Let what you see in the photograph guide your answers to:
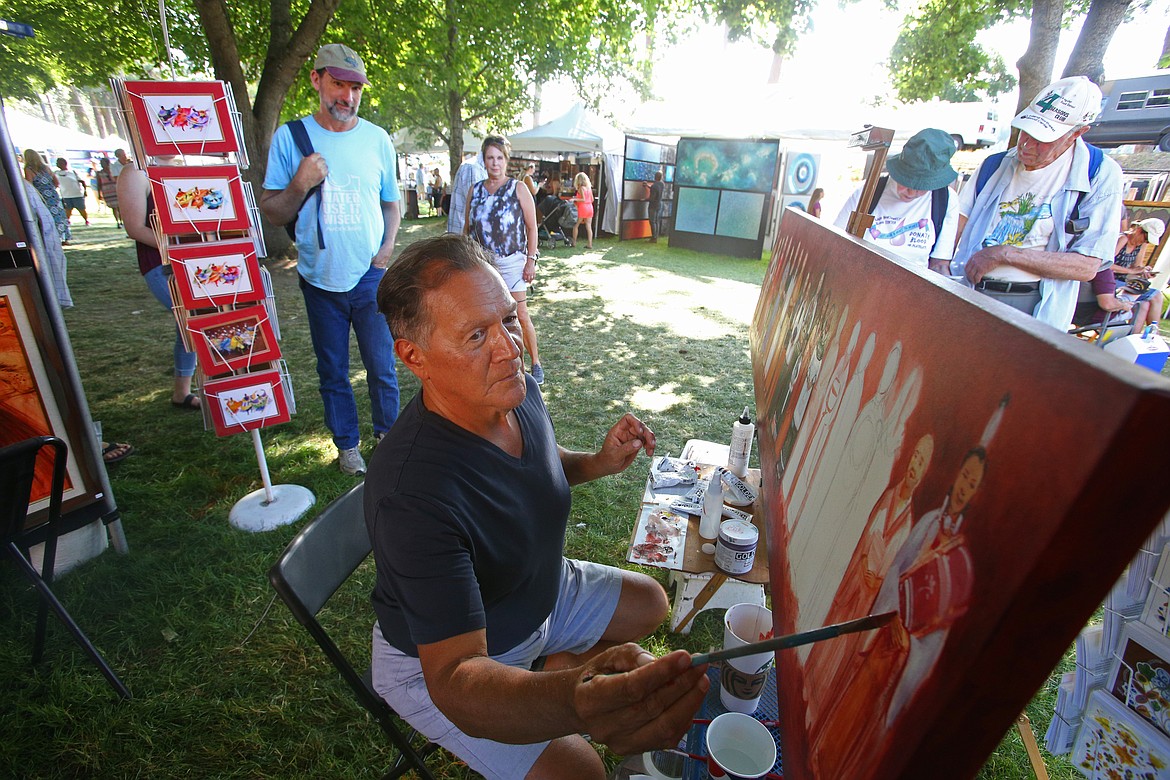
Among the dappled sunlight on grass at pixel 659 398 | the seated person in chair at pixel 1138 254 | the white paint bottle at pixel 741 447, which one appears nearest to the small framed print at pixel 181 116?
the white paint bottle at pixel 741 447

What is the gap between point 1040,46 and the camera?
219 inches

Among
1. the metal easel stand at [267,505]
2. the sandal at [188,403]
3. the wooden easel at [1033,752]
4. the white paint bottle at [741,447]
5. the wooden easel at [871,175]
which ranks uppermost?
the wooden easel at [871,175]

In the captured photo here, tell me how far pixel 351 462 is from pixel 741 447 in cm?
253

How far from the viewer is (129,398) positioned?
15.3 ft

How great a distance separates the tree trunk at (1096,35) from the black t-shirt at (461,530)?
22.4ft

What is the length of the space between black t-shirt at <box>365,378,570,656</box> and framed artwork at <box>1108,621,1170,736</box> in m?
1.44

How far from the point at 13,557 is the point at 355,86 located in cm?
265

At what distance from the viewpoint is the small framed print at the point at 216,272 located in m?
2.62

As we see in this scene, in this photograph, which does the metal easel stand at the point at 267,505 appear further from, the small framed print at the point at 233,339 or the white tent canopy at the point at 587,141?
the white tent canopy at the point at 587,141

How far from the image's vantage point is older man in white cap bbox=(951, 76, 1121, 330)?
2.55 metres

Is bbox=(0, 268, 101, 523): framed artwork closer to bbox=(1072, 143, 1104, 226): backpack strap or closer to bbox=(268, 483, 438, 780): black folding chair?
bbox=(268, 483, 438, 780): black folding chair

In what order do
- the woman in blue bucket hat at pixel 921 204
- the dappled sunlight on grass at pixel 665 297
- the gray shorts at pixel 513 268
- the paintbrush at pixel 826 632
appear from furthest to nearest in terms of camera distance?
1. the dappled sunlight on grass at pixel 665 297
2. the gray shorts at pixel 513 268
3. the woman in blue bucket hat at pixel 921 204
4. the paintbrush at pixel 826 632

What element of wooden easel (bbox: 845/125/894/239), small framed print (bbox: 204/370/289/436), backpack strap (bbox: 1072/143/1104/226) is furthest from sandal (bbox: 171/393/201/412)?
backpack strap (bbox: 1072/143/1104/226)

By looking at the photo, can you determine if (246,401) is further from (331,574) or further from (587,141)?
(587,141)
